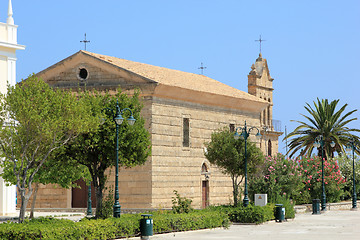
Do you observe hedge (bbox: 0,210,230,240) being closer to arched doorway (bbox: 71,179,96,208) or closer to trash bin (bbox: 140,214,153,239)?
trash bin (bbox: 140,214,153,239)

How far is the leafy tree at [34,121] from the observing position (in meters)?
23.2

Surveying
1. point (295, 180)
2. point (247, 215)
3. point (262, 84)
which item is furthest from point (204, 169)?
point (262, 84)

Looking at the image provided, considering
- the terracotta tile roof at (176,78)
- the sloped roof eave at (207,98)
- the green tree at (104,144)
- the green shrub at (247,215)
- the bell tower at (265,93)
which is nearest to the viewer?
the green tree at (104,144)

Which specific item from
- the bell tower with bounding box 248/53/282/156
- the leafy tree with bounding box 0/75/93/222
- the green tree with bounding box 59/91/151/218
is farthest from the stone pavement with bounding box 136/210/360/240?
the bell tower with bounding box 248/53/282/156

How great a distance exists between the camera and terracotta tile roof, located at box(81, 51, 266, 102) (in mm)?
42281

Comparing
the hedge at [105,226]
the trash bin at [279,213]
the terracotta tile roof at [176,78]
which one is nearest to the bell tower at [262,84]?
the terracotta tile roof at [176,78]

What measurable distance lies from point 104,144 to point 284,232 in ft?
26.2

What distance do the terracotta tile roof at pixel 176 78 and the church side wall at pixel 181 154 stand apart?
120 cm

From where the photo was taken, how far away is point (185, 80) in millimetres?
46188

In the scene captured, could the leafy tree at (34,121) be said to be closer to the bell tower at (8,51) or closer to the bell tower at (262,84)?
the bell tower at (8,51)

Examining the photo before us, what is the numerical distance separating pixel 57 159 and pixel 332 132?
35.2 metres

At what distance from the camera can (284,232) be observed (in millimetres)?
27500

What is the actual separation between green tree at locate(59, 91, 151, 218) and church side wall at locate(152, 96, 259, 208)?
34.3 ft

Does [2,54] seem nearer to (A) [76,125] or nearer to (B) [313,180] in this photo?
(A) [76,125]
